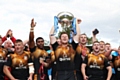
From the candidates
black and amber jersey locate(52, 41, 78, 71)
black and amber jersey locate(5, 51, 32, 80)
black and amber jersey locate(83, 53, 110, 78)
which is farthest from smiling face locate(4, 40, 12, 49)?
black and amber jersey locate(83, 53, 110, 78)

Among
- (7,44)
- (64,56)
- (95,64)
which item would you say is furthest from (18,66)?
(95,64)

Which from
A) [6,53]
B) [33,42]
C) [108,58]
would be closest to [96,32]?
[108,58]

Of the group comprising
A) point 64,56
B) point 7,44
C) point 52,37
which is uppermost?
point 52,37

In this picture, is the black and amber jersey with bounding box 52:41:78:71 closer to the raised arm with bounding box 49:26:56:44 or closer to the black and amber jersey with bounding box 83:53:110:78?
the raised arm with bounding box 49:26:56:44

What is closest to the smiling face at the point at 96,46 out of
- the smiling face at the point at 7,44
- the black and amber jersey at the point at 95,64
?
the black and amber jersey at the point at 95,64

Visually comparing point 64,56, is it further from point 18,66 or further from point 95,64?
point 18,66

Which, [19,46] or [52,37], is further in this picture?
[52,37]

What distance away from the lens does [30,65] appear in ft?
31.3

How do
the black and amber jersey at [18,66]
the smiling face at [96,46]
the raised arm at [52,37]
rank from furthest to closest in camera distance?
1. the smiling face at [96,46]
2. the raised arm at [52,37]
3. the black and amber jersey at [18,66]

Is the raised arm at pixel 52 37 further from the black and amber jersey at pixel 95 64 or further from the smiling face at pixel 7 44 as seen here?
the smiling face at pixel 7 44

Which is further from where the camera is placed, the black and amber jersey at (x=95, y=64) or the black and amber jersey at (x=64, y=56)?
the black and amber jersey at (x=95, y=64)

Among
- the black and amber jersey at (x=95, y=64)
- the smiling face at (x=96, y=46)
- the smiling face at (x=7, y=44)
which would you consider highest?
the smiling face at (x=7, y=44)

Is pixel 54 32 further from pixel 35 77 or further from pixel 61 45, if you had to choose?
pixel 35 77

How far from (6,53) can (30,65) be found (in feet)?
4.75
